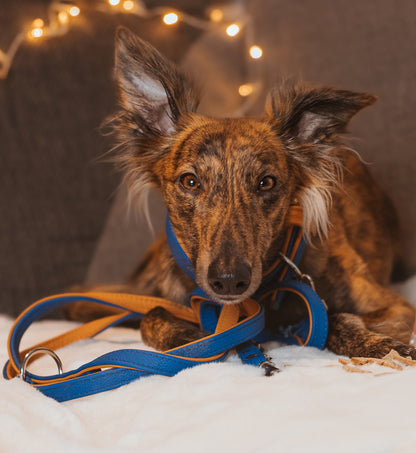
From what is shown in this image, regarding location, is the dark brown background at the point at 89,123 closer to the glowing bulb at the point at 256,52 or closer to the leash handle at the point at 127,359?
the glowing bulb at the point at 256,52

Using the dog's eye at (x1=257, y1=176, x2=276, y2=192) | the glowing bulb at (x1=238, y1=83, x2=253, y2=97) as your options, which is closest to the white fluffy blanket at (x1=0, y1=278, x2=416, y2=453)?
the dog's eye at (x1=257, y1=176, x2=276, y2=192)

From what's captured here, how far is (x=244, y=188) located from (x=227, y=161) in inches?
3.9

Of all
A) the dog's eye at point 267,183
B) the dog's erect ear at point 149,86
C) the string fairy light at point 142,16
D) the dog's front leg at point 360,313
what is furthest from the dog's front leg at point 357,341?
the string fairy light at point 142,16

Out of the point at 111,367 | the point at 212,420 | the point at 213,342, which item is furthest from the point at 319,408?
the point at 111,367

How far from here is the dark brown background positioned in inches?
93.6

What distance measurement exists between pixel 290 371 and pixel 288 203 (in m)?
0.67

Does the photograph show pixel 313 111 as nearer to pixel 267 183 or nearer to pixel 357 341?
pixel 267 183

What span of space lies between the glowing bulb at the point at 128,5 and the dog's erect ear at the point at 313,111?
1.23 meters

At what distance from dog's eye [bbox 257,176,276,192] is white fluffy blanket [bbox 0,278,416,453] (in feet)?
1.82

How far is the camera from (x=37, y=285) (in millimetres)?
2475

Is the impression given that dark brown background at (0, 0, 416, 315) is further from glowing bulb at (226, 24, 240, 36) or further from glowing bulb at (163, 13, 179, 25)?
glowing bulb at (226, 24, 240, 36)

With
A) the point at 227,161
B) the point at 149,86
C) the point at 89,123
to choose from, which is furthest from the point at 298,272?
the point at 89,123

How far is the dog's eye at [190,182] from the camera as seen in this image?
5.33 ft

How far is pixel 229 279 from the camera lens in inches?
52.8
